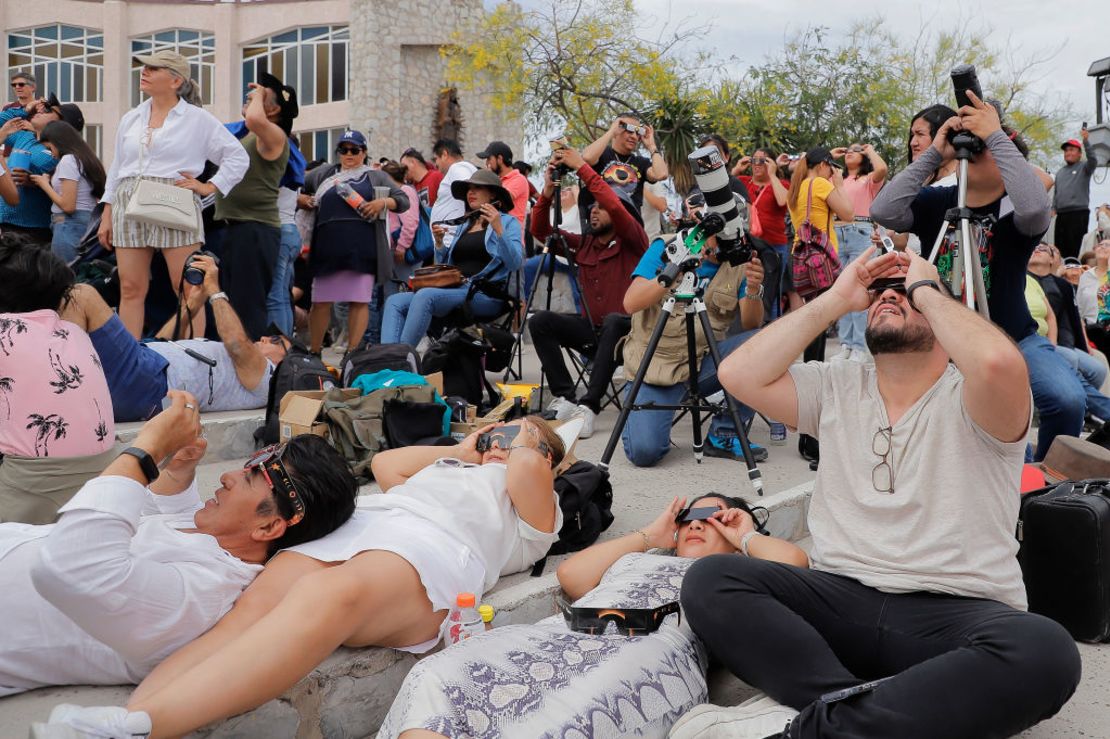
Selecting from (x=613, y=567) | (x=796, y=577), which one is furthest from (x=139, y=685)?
(x=796, y=577)

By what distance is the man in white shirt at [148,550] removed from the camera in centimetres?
221

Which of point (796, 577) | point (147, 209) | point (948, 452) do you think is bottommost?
point (796, 577)

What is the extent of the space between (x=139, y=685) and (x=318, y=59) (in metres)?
28.8

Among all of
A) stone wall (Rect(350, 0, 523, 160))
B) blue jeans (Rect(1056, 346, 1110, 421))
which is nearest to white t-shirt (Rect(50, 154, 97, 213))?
blue jeans (Rect(1056, 346, 1110, 421))

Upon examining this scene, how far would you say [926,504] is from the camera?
8.70 feet

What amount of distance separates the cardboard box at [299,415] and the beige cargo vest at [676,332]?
71.5 inches

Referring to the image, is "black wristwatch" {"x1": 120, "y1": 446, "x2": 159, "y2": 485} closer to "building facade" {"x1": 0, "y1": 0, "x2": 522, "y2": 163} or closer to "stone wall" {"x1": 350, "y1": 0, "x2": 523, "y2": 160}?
"building facade" {"x1": 0, "y1": 0, "x2": 522, "y2": 163}

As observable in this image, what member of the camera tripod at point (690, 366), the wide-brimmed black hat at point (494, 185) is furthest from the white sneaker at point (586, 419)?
the wide-brimmed black hat at point (494, 185)

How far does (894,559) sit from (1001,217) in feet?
6.80

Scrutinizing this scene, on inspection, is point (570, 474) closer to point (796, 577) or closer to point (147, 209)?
point (796, 577)

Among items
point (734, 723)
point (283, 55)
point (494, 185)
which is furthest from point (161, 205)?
point (283, 55)

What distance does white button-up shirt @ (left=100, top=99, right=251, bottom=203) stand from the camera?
5.74 metres

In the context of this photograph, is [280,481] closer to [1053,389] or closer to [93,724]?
[93,724]

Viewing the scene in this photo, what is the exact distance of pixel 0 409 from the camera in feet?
10.2
